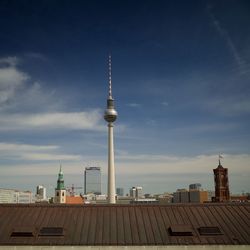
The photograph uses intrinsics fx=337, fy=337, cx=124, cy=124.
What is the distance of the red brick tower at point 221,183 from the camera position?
125062 mm

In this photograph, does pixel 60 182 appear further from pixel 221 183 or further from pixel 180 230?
pixel 180 230

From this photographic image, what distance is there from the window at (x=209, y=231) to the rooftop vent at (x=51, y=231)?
17.1 meters

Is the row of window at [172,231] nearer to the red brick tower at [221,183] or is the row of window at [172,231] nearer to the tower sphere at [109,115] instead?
the tower sphere at [109,115]

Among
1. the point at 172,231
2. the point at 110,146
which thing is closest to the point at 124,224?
the point at 172,231

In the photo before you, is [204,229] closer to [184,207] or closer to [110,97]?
[184,207]

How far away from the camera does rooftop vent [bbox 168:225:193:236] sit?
1610 inches

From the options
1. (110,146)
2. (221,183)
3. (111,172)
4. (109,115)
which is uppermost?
(109,115)

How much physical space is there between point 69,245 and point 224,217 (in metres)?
20.6

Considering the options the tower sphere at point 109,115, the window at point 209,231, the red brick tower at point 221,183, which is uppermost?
the tower sphere at point 109,115

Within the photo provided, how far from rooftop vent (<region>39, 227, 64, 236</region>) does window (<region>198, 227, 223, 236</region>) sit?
56.0 feet

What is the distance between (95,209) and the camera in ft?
151

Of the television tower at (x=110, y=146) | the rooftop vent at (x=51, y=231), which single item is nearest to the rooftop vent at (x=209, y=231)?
the rooftop vent at (x=51, y=231)

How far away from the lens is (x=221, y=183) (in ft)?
415

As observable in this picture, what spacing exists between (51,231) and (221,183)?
96.9m
